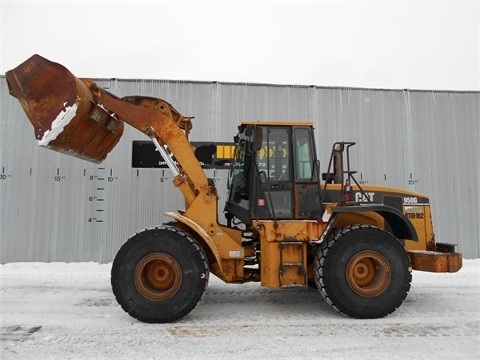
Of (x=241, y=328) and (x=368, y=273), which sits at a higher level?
(x=368, y=273)

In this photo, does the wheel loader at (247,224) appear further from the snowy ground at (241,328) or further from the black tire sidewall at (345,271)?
the snowy ground at (241,328)

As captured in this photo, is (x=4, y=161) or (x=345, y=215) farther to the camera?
(x=4, y=161)

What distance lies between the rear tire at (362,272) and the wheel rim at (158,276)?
2.02m

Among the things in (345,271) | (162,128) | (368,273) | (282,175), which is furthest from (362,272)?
(162,128)

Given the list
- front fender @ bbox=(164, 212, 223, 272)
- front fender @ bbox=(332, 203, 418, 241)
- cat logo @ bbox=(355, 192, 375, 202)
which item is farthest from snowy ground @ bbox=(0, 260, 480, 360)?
cat logo @ bbox=(355, 192, 375, 202)

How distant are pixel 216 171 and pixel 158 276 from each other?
5.08 metres

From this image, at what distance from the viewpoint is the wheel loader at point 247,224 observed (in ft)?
15.9

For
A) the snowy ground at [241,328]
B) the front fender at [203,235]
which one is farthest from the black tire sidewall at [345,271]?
the front fender at [203,235]

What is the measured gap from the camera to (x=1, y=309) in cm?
535

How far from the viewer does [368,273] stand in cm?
521

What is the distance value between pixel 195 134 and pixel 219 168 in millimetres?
1191

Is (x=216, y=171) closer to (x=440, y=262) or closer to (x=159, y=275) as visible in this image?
(x=159, y=275)

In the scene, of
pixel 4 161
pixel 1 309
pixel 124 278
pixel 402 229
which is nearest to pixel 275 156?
pixel 402 229

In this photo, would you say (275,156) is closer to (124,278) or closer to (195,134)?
(124,278)
